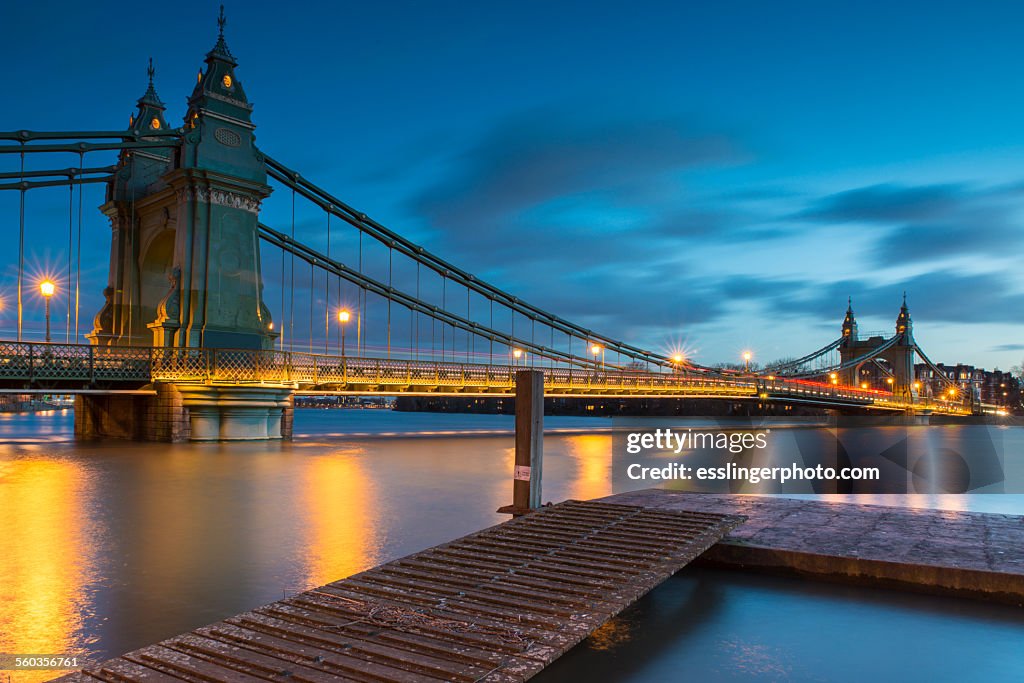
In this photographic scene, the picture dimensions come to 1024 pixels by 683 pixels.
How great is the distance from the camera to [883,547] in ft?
29.5

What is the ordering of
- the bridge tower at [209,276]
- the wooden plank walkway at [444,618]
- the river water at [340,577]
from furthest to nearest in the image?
the bridge tower at [209,276], the river water at [340,577], the wooden plank walkway at [444,618]

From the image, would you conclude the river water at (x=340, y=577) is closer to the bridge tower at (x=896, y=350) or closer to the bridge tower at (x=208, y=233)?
the bridge tower at (x=208, y=233)

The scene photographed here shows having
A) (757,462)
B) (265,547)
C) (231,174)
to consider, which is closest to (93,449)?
(231,174)

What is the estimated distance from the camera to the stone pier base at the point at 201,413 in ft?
94.7

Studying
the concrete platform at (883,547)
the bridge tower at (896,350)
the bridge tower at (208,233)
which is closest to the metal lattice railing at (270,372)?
the bridge tower at (208,233)

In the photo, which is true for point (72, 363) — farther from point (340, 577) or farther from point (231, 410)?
point (340, 577)

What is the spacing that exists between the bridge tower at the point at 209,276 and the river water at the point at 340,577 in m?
11.5

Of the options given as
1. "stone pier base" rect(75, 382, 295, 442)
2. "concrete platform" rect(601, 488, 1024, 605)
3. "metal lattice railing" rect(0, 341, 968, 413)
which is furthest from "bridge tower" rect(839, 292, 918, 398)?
"concrete platform" rect(601, 488, 1024, 605)

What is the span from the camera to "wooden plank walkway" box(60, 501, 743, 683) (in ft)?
15.9

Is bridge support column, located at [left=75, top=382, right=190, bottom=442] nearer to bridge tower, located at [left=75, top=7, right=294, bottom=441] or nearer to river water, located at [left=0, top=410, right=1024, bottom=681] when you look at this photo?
bridge tower, located at [left=75, top=7, right=294, bottom=441]

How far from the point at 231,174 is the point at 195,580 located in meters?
24.6

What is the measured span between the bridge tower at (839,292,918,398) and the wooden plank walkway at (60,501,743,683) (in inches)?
3701

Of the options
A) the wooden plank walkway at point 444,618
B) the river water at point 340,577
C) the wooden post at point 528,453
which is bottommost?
the river water at point 340,577

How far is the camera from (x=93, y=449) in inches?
1055
